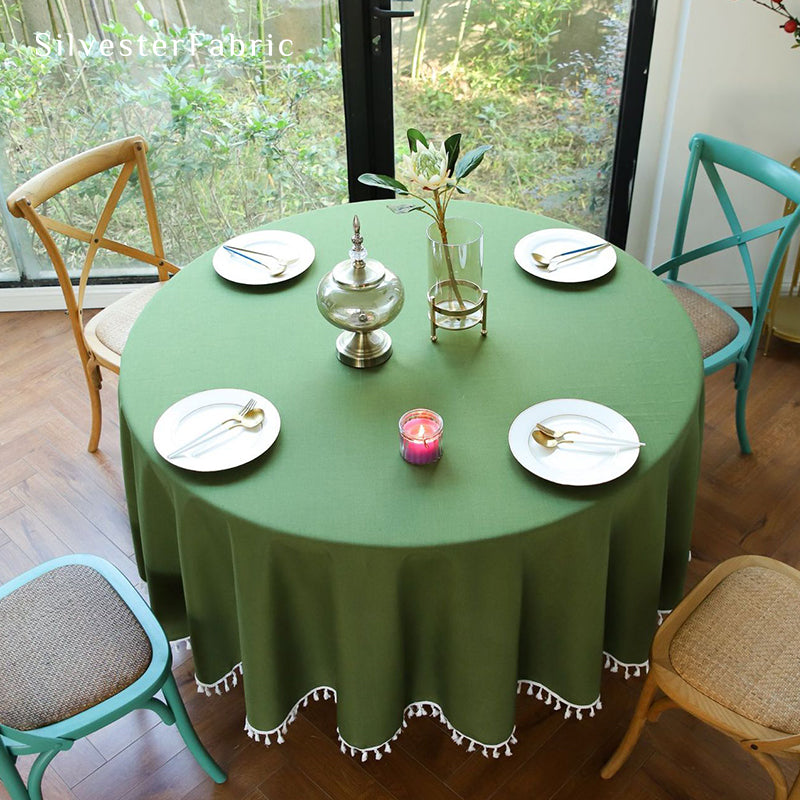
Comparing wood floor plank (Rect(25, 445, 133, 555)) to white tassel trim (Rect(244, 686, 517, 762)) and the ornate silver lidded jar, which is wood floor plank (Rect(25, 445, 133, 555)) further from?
the ornate silver lidded jar

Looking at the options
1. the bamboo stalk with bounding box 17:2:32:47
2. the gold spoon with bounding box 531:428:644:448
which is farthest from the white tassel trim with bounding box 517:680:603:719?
the bamboo stalk with bounding box 17:2:32:47

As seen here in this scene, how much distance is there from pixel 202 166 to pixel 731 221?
5.75ft

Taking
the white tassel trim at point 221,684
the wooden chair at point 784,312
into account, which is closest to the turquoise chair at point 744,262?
the wooden chair at point 784,312

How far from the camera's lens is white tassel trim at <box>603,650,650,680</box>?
182cm

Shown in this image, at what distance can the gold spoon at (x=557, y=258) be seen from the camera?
2.05m

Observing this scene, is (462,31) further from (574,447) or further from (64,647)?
(64,647)

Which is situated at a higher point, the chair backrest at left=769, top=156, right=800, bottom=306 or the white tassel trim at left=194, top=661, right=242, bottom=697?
the chair backrest at left=769, top=156, right=800, bottom=306

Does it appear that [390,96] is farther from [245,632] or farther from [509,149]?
[245,632]

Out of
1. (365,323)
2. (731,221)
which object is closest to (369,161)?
(731,221)

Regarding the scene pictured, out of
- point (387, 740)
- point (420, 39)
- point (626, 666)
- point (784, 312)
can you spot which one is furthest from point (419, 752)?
point (420, 39)

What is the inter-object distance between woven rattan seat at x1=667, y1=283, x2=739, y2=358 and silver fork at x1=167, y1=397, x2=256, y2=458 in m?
1.28

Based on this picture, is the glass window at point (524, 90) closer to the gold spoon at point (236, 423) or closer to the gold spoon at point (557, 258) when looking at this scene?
the gold spoon at point (557, 258)

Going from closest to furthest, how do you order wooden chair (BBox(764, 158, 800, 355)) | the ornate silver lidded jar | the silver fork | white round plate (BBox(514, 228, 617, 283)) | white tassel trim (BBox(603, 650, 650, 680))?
the silver fork, the ornate silver lidded jar, white tassel trim (BBox(603, 650, 650, 680)), white round plate (BBox(514, 228, 617, 283)), wooden chair (BBox(764, 158, 800, 355))

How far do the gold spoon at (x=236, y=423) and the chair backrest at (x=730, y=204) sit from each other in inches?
55.8
